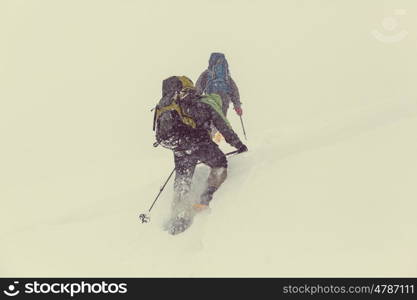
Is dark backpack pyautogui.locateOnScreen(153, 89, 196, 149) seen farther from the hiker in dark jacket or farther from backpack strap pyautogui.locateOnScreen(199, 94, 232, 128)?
the hiker in dark jacket

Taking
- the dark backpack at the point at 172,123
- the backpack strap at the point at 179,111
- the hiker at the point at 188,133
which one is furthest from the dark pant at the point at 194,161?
the backpack strap at the point at 179,111

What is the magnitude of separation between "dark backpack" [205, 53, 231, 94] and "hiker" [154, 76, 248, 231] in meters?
2.77

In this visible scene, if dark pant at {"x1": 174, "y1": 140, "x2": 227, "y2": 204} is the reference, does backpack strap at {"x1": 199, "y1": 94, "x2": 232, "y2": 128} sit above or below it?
above

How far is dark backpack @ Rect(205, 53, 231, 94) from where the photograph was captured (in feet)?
31.2

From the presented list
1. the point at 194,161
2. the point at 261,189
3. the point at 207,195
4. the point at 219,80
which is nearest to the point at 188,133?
the point at 194,161

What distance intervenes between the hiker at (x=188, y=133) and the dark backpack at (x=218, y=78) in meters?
2.77

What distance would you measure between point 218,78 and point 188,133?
3307 millimetres

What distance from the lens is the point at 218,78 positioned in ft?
31.2

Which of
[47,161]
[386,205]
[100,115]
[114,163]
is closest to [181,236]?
→ [386,205]

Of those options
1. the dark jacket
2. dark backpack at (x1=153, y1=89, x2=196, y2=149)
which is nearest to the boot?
the dark jacket

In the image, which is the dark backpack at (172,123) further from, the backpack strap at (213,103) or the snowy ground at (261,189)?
the snowy ground at (261,189)

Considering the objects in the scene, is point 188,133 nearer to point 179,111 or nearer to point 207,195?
point 179,111

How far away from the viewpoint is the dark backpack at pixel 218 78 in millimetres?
9516

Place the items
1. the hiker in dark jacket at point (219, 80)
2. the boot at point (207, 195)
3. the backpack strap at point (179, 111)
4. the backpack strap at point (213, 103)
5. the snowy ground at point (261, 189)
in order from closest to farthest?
1. the snowy ground at point (261, 189)
2. the backpack strap at point (179, 111)
3. the boot at point (207, 195)
4. the backpack strap at point (213, 103)
5. the hiker in dark jacket at point (219, 80)
